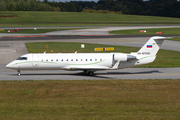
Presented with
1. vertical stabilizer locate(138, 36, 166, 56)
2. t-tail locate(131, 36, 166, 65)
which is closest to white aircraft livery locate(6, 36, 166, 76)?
t-tail locate(131, 36, 166, 65)

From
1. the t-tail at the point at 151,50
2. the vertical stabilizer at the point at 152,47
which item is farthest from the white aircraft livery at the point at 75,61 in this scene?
the vertical stabilizer at the point at 152,47

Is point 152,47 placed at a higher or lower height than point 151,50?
higher

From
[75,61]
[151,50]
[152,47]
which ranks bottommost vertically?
[75,61]

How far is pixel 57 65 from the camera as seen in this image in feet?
97.5

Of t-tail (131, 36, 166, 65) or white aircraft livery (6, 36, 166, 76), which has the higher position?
t-tail (131, 36, 166, 65)

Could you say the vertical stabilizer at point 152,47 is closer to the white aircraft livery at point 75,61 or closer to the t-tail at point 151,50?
the t-tail at point 151,50

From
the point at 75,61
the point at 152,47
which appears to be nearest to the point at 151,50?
the point at 152,47

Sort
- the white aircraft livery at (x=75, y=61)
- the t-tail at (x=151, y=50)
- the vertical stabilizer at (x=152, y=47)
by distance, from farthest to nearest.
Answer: the vertical stabilizer at (x=152, y=47) → the t-tail at (x=151, y=50) → the white aircraft livery at (x=75, y=61)

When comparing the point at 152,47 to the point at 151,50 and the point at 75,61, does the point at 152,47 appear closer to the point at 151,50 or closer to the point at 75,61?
the point at 151,50

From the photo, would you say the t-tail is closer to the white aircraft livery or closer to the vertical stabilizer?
the vertical stabilizer

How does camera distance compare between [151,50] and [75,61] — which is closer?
[75,61]
